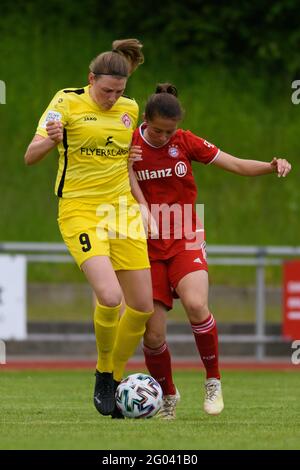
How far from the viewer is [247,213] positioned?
66.0 feet

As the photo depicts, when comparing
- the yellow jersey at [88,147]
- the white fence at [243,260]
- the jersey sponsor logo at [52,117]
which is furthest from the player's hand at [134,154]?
the white fence at [243,260]

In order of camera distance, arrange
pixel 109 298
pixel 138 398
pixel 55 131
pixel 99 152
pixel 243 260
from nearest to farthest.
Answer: pixel 55 131
pixel 109 298
pixel 138 398
pixel 99 152
pixel 243 260

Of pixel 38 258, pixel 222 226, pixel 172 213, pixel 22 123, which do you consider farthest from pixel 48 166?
pixel 172 213

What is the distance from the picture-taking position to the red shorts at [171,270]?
7902 mm

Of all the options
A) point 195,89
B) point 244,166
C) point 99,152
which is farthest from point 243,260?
point 99,152

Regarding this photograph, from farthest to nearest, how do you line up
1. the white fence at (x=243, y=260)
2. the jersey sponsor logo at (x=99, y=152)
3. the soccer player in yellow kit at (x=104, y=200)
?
the white fence at (x=243, y=260), the jersey sponsor logo at (x=99, y=152), the soccer player in yellow kit at (x=104, y=200)

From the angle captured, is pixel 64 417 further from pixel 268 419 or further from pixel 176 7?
pixel 176 7

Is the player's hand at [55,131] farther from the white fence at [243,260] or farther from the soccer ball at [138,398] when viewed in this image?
the white fence at [243,260]

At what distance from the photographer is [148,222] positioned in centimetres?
789

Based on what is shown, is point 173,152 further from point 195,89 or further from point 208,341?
point 195,89

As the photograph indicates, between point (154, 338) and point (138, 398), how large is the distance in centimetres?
54

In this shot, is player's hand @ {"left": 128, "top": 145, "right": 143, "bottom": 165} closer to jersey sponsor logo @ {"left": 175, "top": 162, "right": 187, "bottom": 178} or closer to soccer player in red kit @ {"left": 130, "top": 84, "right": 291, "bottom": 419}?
soccer player in red kit @ {"left": 130, "top": 84, "right": 291, "bottom": 419}

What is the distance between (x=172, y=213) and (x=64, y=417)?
4.65ft

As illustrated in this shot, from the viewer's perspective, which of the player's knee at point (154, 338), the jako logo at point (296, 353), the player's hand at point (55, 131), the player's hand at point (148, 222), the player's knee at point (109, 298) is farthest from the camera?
the jako logo at point (296, 353)
